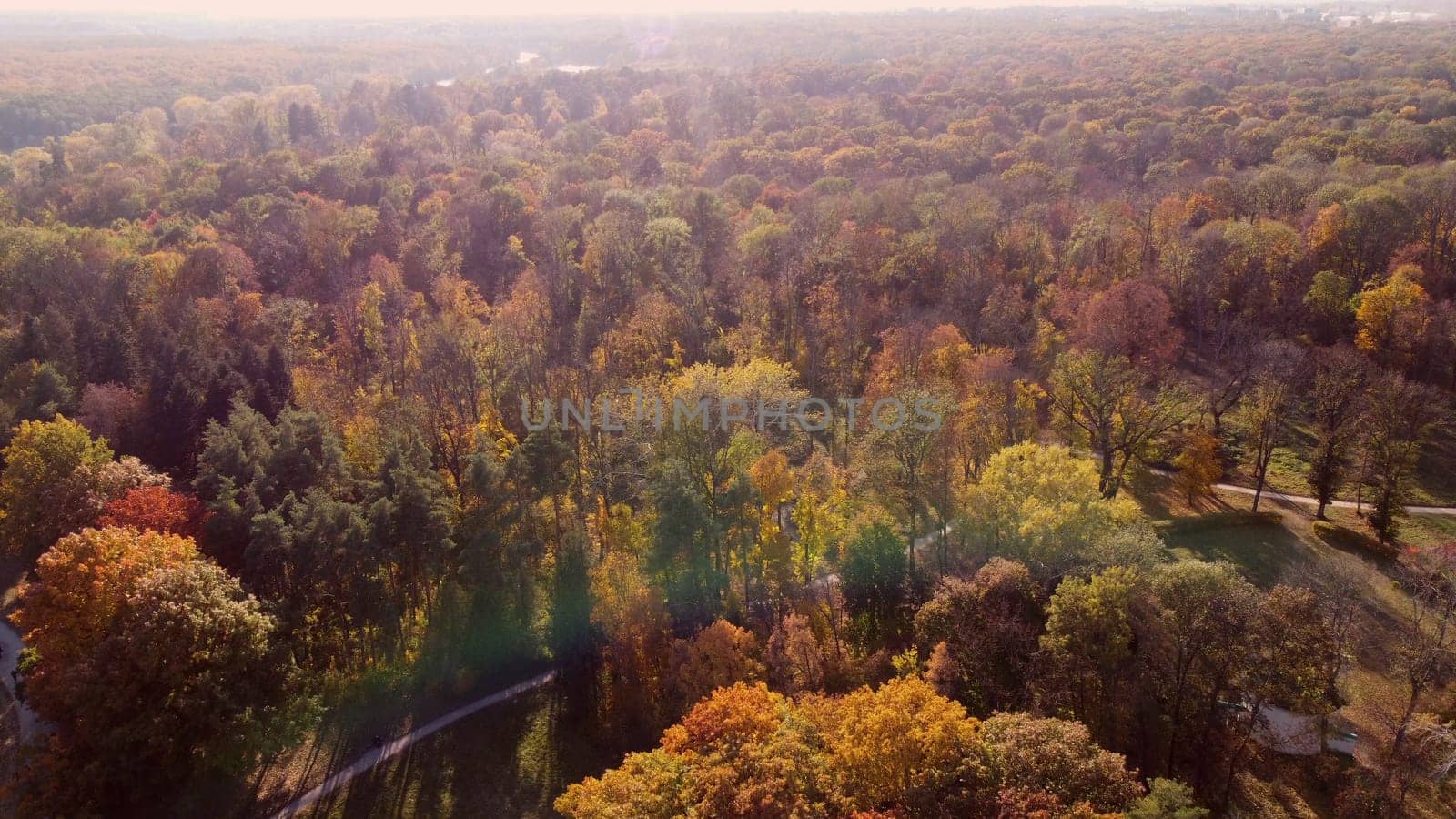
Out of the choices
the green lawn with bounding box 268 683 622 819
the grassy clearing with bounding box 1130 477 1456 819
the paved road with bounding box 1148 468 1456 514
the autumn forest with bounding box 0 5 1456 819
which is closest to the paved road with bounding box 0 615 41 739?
the autumn forest with bounding box 0 5 1456 819

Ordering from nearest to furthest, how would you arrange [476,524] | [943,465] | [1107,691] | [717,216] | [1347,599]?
[1107,691], [1347,599], [476,524], [943,465], [717,216]

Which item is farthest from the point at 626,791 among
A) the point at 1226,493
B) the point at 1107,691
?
the point at 1226,493

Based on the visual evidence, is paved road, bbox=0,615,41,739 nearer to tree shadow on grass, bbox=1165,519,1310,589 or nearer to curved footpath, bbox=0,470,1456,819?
curved footpath, bbox=0,470,1456,819

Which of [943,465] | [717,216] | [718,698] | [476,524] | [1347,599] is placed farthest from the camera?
[717,216]

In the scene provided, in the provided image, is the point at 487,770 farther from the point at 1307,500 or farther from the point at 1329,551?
the point at 1307,500

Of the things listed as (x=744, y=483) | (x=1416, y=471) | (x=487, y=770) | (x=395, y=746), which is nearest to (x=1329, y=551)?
(x=1416, y=471)

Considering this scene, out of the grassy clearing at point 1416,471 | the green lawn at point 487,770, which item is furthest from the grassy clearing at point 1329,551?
the green lawn at point 487,770

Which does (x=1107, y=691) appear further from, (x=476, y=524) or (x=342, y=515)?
(x=342, y=515)

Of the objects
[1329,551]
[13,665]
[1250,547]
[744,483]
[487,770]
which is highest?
[744,483]
